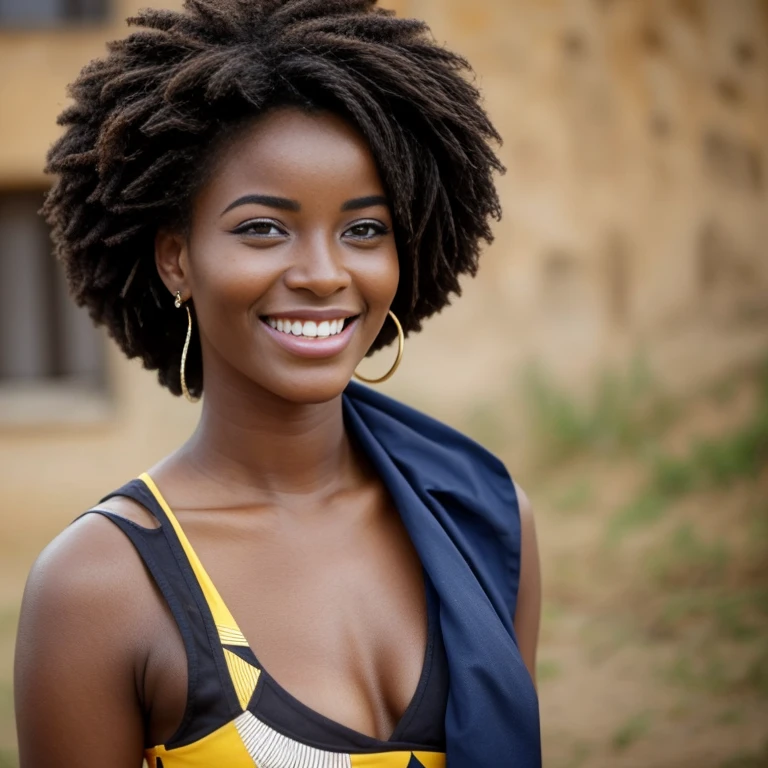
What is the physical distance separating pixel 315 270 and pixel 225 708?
0.70m

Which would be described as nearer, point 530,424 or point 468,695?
point 468,695

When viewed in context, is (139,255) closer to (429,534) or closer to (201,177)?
(201,177)

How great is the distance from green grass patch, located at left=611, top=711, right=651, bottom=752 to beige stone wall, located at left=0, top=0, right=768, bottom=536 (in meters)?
2.56

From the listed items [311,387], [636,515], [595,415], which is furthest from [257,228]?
[595,415]

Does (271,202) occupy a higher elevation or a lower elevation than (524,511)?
higher

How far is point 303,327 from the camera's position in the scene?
194cm

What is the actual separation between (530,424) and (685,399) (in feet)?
3.49

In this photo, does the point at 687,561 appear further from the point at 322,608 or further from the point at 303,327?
the point at 303,327

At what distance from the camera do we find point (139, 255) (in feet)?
7.04

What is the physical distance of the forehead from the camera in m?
1.91

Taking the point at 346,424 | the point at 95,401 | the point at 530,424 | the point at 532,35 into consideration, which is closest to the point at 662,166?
the point at 532,35

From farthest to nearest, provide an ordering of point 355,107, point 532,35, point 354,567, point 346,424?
point 532,35 → point 346,424 → point 354,567 → point 355,107

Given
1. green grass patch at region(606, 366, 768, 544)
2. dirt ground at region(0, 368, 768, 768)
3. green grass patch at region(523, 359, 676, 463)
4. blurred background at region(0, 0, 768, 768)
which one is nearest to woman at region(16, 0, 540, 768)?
dirt ground at region(0, 368, 768, 768)

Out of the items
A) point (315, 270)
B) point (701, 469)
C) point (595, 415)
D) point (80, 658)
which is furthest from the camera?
point (595, 415)
